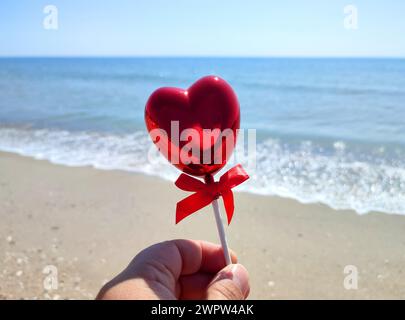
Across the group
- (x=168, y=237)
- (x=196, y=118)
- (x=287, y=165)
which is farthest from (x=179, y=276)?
(x=287, y=165)

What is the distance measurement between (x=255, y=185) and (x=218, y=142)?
341 cm

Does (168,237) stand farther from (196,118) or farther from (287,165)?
(196,118)

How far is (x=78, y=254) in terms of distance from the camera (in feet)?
10.9

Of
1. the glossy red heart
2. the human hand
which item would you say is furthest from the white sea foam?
the glossy red heart

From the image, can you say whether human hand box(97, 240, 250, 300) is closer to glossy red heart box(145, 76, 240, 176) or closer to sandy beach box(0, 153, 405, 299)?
glossy red heart box(145, 76, 240, 176)

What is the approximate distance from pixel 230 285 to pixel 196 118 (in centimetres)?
53

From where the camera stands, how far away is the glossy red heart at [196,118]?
1.27 meters

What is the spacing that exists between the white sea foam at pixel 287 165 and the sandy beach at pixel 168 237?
290mm

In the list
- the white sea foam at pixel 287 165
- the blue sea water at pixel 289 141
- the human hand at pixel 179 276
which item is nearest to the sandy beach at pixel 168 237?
the white sea foam at pixel 287 165

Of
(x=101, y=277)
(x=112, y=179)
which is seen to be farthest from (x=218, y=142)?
(x=112, y=179)

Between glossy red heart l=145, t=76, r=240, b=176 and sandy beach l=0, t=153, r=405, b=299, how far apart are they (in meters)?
1.91

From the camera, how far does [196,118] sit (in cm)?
128

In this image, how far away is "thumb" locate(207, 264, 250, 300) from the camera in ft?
3.97
